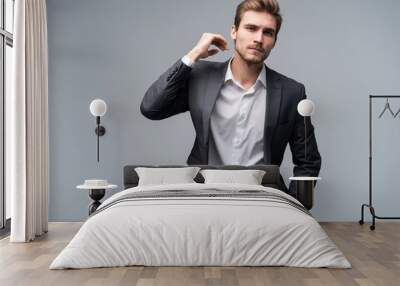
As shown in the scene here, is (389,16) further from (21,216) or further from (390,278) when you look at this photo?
(21,216)

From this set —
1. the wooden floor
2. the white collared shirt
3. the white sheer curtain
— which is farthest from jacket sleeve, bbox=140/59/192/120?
the wooden floor

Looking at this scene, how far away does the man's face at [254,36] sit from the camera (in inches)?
260

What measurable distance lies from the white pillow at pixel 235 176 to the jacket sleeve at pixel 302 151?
69cm

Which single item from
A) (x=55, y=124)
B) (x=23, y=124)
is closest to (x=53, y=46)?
(x=55, y=124)

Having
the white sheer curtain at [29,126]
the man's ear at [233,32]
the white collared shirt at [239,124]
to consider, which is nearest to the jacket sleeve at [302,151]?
the white collared shirt at [239,124]

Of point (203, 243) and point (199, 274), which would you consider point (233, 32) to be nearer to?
point (203, 243)

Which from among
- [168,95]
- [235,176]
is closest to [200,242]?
[235,176]

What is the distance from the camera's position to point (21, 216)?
5.74m

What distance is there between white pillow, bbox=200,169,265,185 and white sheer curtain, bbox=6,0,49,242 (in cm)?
173

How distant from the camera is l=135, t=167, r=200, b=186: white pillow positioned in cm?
623

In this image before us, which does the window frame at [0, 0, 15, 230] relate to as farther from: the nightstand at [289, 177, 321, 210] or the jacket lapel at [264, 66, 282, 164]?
the nightstand at [289, 177, 321, 210]

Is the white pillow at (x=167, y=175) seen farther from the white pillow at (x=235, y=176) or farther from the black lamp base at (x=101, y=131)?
the black lamp base at (x=101, y=131)

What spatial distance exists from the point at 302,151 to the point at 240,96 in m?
0.98

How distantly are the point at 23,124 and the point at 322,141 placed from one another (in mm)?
3371
